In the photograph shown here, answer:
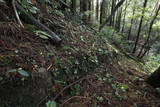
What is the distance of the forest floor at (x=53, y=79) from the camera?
58.8 inches

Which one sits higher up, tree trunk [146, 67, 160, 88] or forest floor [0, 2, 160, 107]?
forest floor [0, 2, 160, 107]

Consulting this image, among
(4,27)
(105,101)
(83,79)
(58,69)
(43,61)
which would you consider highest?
(4,27)

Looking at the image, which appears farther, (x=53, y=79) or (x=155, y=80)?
(x=155, y=80)

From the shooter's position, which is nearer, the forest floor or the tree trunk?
the forest floor

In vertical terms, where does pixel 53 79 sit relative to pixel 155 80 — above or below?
above

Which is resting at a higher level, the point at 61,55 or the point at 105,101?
the point at 61,55

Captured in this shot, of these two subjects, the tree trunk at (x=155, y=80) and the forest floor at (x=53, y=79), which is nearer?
the forest floor at (x=53, y=79)

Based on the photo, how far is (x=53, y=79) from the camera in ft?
6.30

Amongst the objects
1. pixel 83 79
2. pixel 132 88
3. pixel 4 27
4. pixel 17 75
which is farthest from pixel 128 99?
pixel 4 27

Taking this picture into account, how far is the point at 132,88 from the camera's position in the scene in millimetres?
2805

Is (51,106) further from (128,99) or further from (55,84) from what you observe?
(128,99)

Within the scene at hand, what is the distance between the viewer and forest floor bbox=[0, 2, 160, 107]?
1493mm

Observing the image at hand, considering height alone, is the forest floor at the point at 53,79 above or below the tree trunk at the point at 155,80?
above

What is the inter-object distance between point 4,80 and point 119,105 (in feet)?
6.41
